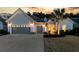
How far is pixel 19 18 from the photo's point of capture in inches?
180

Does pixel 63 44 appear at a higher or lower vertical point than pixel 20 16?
lower

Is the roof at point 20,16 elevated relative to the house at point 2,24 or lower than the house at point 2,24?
elevated

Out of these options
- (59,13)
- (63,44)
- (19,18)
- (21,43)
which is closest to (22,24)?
(19,18)

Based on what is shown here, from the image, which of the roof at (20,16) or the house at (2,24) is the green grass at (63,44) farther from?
the house at (2,24)

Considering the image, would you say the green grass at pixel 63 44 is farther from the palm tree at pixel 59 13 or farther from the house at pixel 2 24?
the house at pixel 2 24

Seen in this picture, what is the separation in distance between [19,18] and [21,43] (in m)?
0.42

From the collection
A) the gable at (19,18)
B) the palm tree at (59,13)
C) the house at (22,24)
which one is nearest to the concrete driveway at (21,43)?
the house at (22,24)

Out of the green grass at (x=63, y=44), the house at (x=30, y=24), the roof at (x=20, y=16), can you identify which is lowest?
the green grass at (x=63, y=44)

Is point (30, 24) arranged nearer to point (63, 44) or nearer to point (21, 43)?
point (21, 43)

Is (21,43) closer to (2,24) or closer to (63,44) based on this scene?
(2,24)

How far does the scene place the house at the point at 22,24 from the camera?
180 inches

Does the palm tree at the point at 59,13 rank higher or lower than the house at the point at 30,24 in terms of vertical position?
higher

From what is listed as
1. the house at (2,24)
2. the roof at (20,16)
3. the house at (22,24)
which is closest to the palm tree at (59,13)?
the house at (22,24)

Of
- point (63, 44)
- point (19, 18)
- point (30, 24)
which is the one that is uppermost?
point (19, 18)
